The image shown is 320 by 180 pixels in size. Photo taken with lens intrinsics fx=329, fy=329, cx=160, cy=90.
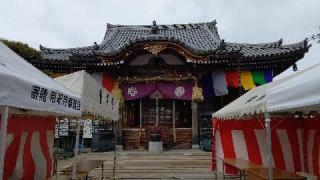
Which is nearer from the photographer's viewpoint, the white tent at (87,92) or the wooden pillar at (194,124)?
the white tent at (87,92)

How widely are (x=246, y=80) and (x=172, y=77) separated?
13.8 feet

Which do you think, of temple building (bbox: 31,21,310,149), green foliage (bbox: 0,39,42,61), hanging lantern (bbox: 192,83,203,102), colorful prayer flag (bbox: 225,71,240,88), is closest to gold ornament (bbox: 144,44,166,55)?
temple building (bbox: 31,21,310,149)

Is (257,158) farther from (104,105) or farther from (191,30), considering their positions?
(191,30)

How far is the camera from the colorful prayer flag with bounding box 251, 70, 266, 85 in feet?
60.9

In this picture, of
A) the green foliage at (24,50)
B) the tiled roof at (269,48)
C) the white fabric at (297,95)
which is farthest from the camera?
the green foliage at (24,50)

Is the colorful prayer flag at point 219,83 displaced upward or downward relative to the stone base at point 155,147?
upward

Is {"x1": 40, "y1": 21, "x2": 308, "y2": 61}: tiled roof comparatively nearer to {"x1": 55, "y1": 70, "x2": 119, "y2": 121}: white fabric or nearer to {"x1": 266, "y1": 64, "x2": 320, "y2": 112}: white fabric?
{"x1": 55, "y1": 70, "x2": 119, "y2": 121}: white fabric

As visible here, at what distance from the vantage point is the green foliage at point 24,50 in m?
18.7

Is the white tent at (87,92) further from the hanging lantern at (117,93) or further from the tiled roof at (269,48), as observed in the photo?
the tiled roof at (269,48)

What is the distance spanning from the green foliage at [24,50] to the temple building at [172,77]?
0.38 meters

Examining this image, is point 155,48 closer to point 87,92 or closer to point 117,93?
point 117,93

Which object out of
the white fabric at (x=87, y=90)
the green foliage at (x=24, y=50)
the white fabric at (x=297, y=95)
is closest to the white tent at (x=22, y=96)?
the white fabric at (x=87, y=90)

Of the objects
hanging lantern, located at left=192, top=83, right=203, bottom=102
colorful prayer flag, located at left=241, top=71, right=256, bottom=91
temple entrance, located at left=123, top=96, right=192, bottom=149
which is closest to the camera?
hanging lantern, located at left=192, top=83, right=203, bottom=102

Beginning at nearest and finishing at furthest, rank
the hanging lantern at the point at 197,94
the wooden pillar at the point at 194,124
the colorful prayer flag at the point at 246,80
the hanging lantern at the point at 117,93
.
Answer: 1. the hanging lantern at the point at 197,94
2. the wooden pillar at the point at 194,124
3. the colorful prayer flag at the point at 246,80
4. the hanging lantern at the point at 117,93
